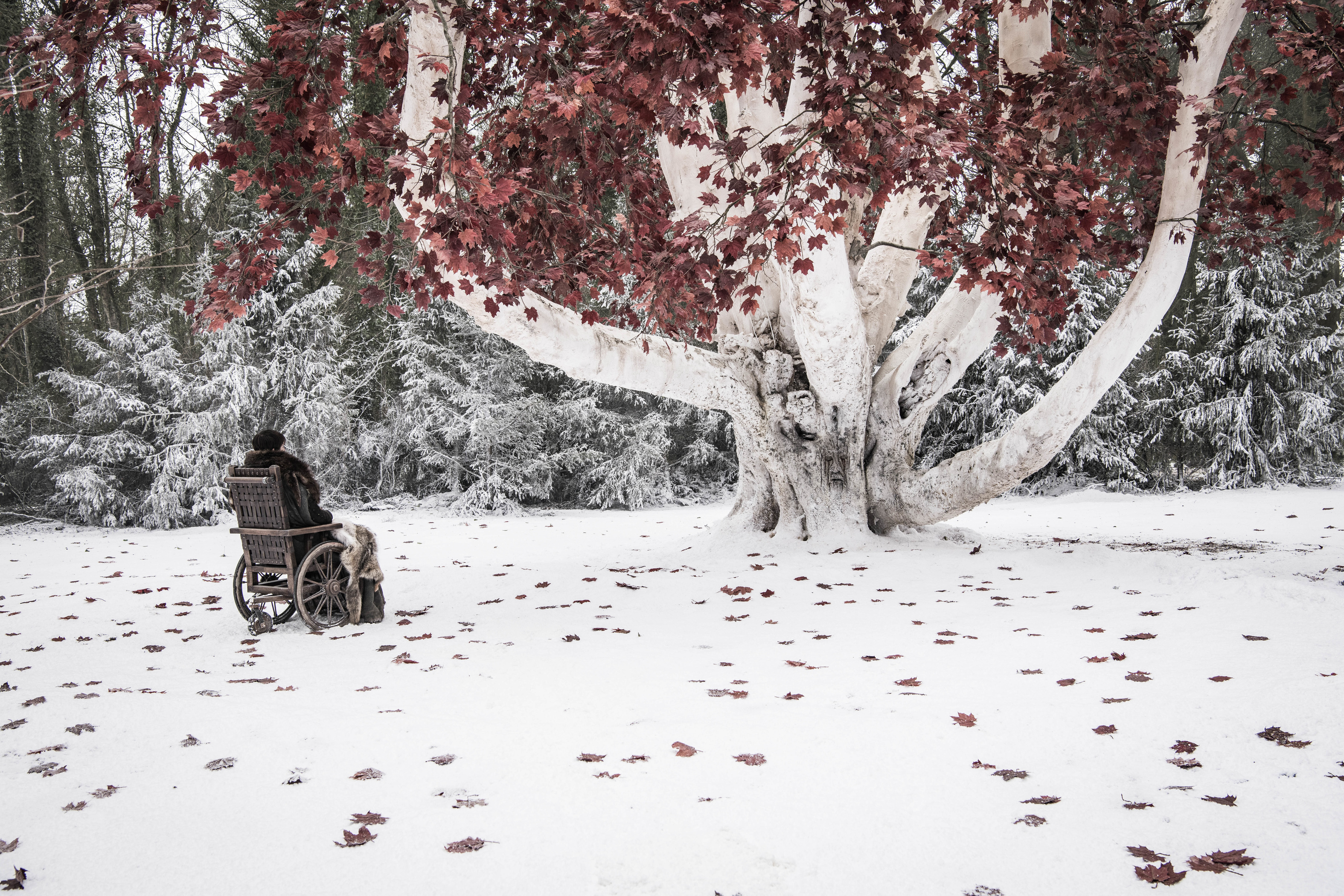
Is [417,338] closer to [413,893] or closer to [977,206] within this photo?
[977,206]

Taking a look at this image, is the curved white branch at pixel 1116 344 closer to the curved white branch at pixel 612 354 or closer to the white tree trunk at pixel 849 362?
the white tree trunk at pixel 849 362

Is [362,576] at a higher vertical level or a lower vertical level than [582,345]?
lower

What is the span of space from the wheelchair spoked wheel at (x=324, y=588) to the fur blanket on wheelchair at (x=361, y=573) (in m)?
0.05

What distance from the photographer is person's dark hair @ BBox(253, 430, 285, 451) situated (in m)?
4.95

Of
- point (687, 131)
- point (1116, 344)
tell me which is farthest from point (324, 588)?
point (1116, 344)

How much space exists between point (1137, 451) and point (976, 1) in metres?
10.1

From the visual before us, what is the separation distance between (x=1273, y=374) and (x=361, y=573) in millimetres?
13766

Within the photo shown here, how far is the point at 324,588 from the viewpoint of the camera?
503 centimetres

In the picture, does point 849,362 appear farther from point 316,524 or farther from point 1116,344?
point 316,524

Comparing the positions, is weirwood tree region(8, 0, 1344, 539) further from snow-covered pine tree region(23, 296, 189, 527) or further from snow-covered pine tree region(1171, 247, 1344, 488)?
snow-covered pine tree region(23, 296, 189, 527)

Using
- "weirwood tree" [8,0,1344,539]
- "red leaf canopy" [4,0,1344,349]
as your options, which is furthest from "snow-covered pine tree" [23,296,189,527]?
"red leaf canopy" [4,0,1344,349]

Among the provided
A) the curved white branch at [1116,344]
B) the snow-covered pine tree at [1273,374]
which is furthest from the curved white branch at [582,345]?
the snow-covered pine tree at [1273,374]

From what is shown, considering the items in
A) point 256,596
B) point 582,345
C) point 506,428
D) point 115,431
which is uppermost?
point 582,345

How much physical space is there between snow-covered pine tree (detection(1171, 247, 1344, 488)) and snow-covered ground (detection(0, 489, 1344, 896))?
8.12 meters
